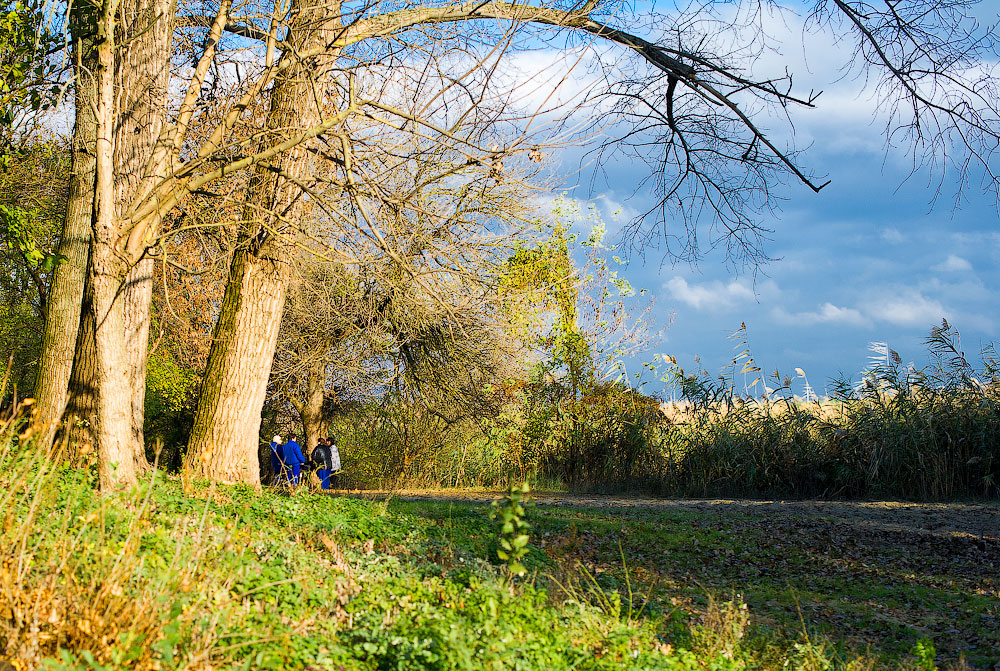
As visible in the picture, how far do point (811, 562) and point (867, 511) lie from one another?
3.30 meters

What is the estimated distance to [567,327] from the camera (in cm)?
1659

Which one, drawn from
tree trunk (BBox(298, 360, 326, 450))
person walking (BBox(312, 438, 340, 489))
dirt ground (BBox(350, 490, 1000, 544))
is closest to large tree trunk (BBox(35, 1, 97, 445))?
dirt ground (BBox(350, 490, 1000, 544))

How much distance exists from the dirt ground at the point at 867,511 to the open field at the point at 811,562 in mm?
30

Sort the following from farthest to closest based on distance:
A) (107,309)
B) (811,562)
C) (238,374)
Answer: (238,374) → (811,562) → (107,309)

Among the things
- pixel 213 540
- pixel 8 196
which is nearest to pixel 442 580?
pixel 213 540

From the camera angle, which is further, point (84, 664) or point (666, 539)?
point (666, 539)

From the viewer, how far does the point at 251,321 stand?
824 centimetres

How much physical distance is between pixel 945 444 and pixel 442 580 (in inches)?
405

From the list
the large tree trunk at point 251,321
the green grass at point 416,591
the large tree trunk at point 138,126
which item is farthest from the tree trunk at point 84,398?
the large tree trunk at point 251,321

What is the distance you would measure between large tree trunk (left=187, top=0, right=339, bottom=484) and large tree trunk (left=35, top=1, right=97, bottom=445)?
1818mm

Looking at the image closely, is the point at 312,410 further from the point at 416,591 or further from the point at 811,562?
the point at 416,591

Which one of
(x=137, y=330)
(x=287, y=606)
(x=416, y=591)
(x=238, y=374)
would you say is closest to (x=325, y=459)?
(x=238, y=374)

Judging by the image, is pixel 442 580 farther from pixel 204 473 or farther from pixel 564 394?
pixel 564 394

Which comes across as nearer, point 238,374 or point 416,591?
point 416,591
